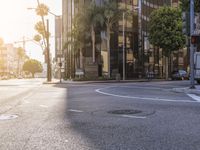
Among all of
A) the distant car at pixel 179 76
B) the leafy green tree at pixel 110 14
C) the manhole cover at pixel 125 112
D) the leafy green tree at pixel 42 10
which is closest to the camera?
the manhole cover at pixel 125 112

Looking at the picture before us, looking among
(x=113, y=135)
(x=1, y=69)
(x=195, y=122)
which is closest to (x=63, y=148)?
(x=113, y=135)

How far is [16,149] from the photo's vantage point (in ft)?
17.9

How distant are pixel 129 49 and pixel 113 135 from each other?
4486 cm

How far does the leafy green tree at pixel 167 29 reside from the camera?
156 ft

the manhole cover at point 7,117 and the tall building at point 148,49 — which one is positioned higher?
the tall building at point 148,49

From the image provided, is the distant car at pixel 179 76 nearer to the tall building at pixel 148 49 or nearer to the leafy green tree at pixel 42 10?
the tall building at pixel 148 49

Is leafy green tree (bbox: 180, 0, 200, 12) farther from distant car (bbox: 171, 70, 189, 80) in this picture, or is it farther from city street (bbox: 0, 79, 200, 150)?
distant car (bbox: 171, 70, 189, 80)

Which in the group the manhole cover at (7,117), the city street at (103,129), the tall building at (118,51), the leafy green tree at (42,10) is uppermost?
the leafy green tree at (42,10)

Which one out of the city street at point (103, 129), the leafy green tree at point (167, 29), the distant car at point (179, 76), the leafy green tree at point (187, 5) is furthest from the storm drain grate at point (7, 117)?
the distant car at point (179, 76)

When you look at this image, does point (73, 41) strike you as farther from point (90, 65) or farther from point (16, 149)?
point (16, 149)

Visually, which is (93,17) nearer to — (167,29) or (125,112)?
(167,29)

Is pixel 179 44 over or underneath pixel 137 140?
over

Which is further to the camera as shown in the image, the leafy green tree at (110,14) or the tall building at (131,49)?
the tall building at (131,49)

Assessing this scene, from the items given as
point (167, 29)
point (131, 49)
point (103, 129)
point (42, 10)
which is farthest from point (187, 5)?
point (42, 10)
